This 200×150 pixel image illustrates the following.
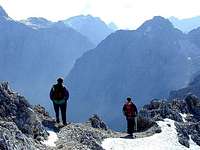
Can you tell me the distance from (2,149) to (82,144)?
11148 millimetres

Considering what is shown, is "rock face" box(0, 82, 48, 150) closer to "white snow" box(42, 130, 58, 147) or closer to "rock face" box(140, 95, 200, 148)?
"white snow" box(42, 130, 58, 147)

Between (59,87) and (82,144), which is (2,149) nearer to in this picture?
(82,144)

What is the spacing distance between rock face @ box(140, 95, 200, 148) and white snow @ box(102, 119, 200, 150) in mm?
993

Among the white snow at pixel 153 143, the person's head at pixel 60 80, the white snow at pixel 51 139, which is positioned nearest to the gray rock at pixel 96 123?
the white snow at pixel 153 143

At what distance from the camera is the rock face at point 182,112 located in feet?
165

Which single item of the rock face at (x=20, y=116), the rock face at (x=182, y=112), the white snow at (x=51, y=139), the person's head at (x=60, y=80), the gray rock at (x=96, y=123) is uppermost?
the person's head at (x=60, y=80)

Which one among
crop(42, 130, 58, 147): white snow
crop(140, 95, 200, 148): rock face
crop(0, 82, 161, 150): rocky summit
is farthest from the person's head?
crop(140, 95, 200, 148): rock face

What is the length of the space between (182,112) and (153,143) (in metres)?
29.6

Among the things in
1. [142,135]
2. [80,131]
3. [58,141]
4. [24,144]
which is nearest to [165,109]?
[142,135]

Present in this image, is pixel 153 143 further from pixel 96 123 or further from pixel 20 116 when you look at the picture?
pixel 20 116

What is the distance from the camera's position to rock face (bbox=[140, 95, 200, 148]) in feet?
165

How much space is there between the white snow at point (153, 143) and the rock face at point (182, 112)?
0.99 metres

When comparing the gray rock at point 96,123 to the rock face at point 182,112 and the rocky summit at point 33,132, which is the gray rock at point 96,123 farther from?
the rock face at point 182,112

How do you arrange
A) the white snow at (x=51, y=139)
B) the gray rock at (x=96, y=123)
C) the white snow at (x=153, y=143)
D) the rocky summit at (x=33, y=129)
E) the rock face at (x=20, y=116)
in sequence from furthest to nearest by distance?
1. the gray rock at (x=96, y=123)
2. the white snow at (x=153, y=143)
3. the white snow at (x=51, y=139)
4. the rock face at (x=20, y=116)
5. the rocky summit at (x=33, y=129)
